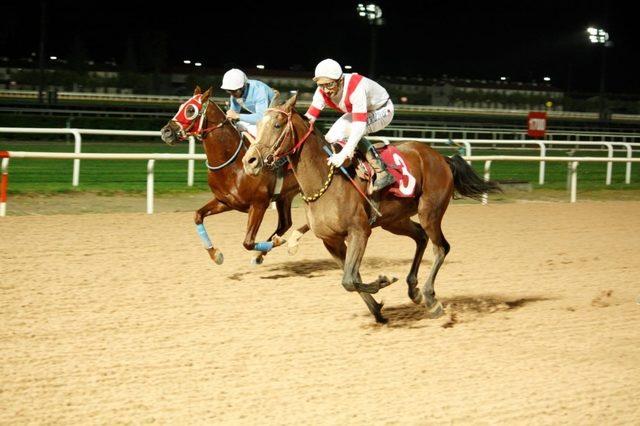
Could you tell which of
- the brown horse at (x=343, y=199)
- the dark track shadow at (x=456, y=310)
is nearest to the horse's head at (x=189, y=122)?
the brown horse at (x=343, y=199)

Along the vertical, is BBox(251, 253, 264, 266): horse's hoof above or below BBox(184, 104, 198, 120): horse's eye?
below

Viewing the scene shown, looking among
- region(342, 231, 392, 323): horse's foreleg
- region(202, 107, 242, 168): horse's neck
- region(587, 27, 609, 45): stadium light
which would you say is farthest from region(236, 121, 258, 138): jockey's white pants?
region(587, 27, 609, 45): stadium light

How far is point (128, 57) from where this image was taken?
72.0m

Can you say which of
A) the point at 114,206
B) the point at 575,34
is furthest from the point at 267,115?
the point at 575,34

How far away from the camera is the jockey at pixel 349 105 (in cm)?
597

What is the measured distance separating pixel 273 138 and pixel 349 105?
2.50 ft

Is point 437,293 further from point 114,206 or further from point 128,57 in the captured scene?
point 128,57

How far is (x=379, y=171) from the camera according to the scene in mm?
6234

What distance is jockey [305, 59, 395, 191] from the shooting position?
19.6 feet

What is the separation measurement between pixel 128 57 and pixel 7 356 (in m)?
69.6

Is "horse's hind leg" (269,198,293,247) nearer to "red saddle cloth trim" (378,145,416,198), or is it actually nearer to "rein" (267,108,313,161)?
"red saddle cloth trim" (378,145,416,198)

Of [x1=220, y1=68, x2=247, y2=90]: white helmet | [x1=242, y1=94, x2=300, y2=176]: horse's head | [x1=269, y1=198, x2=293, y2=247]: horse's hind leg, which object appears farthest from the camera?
[x1=269, y1=198, x2=293, y2=247]: horse's hind leg

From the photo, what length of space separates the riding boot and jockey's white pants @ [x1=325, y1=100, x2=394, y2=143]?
0.54 feet

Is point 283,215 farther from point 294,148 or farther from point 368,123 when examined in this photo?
point 294,148
